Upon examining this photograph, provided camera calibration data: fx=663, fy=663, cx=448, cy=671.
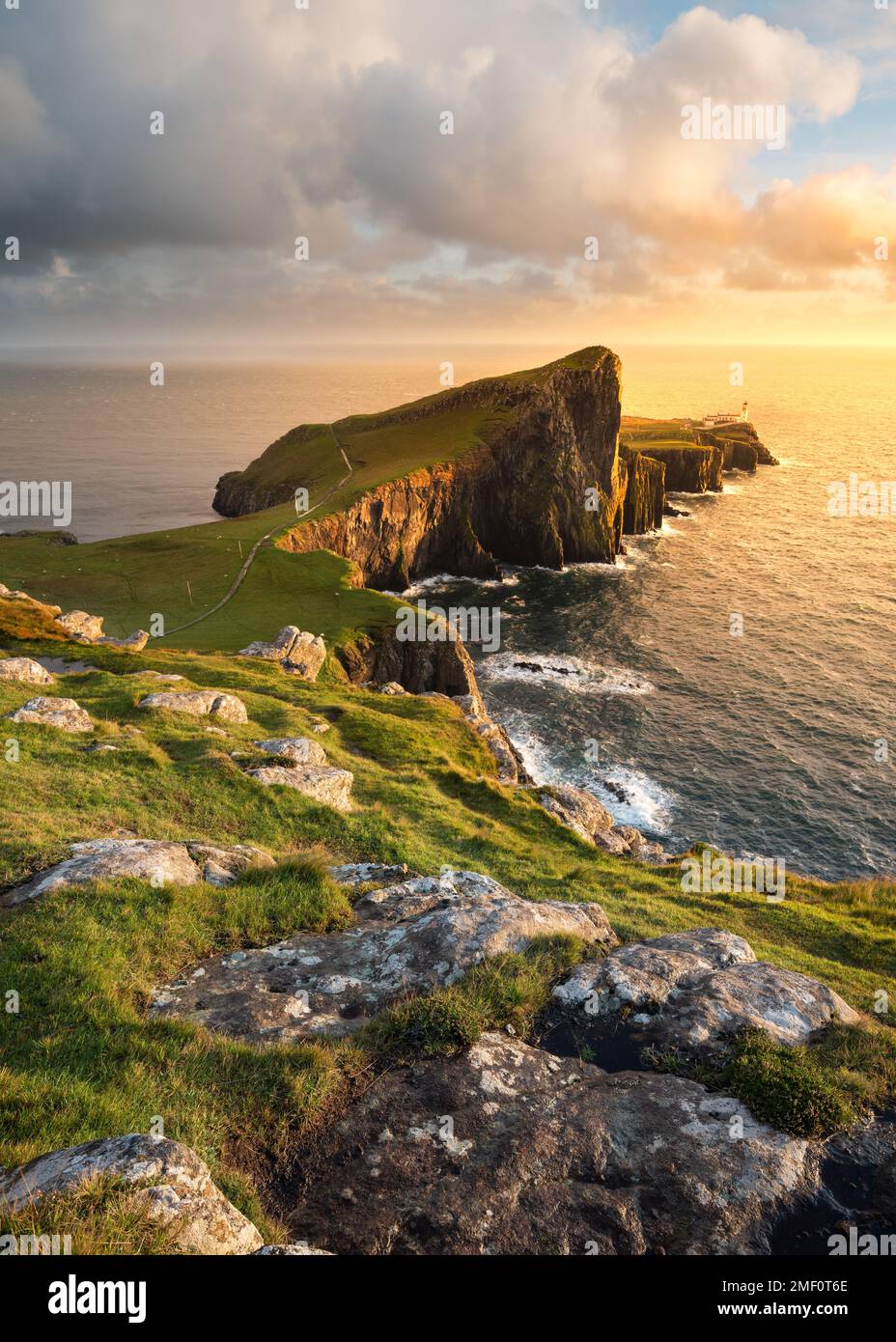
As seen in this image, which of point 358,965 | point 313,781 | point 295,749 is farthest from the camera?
point 295,749

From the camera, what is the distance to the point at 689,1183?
28.3 ft

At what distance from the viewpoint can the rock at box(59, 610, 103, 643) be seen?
4994 cm

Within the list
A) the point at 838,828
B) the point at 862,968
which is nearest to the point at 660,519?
the point at 838,828

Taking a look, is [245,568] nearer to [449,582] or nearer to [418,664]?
[418,664]

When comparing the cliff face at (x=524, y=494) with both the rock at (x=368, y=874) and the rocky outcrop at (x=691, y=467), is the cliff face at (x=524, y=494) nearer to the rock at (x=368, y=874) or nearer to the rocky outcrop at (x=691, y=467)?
the rocky outcrop at (x=691, y=467)

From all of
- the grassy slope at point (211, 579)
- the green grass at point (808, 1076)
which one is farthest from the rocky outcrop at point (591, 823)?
the grassy slope at point (211, 579)

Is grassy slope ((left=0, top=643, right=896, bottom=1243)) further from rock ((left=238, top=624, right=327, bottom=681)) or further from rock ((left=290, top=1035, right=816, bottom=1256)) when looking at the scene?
rock ((left=238, top=624, right=327, bottom=681))

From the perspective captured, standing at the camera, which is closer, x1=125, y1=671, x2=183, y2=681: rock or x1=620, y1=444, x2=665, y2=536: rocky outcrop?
x1=125, y1=671, x2=183, y2=681: rock

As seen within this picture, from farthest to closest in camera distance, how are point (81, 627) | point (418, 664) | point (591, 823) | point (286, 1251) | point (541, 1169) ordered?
1. point (418, 664)
2. point (81, 627)
3. point (591, 823)
4. point (541, 1169)
5. point (286, 1251)

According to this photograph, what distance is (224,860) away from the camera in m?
16.1

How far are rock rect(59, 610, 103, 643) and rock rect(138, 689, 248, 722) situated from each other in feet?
65.3

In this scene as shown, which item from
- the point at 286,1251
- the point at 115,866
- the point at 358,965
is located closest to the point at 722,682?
the point at 358,965

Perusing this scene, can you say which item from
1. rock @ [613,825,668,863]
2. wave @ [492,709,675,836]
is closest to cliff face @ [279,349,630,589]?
wave @ [492,709,675,836]

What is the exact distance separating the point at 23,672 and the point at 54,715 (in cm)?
891
